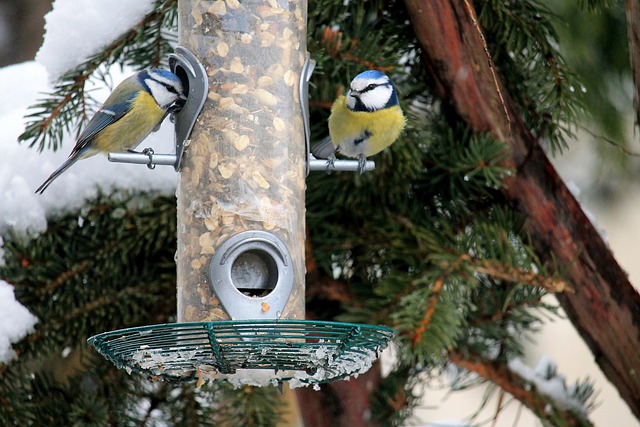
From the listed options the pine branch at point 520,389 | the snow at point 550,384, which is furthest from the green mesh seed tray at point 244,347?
the snow at point 550,384

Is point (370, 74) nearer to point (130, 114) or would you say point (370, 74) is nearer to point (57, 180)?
point (130, 114)

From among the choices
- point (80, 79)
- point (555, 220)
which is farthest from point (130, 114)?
point (555, 220)

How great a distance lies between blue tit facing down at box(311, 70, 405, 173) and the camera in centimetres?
227

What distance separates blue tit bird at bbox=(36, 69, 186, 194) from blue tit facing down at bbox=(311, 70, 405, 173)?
0.40 m

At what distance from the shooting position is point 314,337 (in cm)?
170

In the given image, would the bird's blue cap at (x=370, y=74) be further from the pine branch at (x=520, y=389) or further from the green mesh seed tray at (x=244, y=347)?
the pine branch at (x=520, y=389)

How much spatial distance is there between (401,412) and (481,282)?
45 centimetres

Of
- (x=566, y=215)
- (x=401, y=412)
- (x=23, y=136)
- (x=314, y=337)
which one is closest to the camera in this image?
(x=314, y=337)

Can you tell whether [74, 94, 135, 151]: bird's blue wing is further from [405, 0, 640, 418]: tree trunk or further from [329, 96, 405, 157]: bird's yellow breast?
[405, 0, 640, 418]: tree trunk

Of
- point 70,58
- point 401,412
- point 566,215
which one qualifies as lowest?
point 401,412

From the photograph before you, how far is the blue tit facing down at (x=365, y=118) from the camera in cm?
227

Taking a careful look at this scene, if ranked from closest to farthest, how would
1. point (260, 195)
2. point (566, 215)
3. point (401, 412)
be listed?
point (260, 195) → point (566, 215) → point (401, 412)

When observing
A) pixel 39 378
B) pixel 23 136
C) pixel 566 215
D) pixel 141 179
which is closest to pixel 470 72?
pixel 566 215

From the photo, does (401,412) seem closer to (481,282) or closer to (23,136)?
(481,282)
